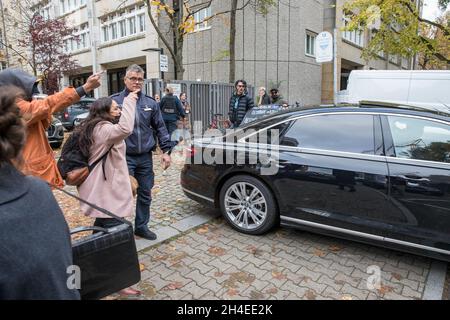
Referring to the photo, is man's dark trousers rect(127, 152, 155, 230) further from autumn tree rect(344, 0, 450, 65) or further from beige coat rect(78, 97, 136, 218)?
autumn tree rect(344, 0, 450, 65)

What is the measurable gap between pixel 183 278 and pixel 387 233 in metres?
1.93

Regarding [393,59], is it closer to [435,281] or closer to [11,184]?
[435,281]

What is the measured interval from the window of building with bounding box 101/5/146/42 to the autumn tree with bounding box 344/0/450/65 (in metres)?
12.3

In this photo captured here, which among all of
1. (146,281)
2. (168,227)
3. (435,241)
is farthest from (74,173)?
(435,241)

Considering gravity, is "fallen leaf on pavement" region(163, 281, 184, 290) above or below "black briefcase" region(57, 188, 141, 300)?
below

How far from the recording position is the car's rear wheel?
13.1 ft

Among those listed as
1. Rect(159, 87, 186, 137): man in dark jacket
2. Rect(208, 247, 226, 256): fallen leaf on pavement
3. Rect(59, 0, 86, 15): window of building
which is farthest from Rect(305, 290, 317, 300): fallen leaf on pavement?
Rect(59, 0, 86, 15): window of building

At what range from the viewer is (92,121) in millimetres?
2979

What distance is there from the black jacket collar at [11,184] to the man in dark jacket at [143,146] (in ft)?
7.87

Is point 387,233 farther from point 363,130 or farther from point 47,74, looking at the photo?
point 47,74

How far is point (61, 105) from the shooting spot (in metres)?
2.55

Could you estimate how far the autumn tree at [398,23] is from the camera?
11531 mm

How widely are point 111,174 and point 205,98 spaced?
10.00 meters

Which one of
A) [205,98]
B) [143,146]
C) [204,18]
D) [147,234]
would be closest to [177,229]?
[147,234]
